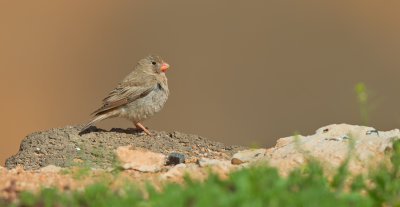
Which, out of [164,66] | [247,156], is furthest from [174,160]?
[164,66]

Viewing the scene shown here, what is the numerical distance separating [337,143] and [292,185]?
218 centimetres

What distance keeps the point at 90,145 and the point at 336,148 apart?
367 centimetres

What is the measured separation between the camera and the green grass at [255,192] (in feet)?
13.2

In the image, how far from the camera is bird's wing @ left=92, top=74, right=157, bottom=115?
397 inches

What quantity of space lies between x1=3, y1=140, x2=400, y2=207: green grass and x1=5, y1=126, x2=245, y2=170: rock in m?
3.43

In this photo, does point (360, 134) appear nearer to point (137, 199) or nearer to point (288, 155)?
point (288, 155)

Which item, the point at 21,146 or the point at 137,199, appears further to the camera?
the point at 21,146

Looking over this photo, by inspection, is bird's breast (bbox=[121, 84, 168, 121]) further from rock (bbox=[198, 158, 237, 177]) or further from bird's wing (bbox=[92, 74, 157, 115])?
rock (bbox=[198, 158, 237, 177])

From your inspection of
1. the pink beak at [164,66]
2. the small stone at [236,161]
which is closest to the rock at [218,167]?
the small stone at [236,161]

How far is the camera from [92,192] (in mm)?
4422

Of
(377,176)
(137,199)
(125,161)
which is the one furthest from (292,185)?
(125,161)

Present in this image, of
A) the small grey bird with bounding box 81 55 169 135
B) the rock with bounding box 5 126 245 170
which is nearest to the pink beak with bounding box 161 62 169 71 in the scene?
the small grey bird with bounding box 81 55 169 135

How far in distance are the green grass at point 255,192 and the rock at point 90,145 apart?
11.3ft

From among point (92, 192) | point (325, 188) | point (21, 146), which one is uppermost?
point (21, 146)
